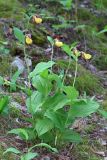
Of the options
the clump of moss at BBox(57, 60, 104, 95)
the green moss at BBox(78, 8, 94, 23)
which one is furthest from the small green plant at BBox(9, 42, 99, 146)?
the green moss at BBox(78, 8, 94, 23)

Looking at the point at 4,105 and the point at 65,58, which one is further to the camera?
the point at 65,58

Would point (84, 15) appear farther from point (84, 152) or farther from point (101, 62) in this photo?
point (84, 152)

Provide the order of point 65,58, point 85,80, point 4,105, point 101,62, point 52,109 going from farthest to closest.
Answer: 1. point 101,62
2. point 65,58
3. point 85,80
4. point 4,105
5. point 52,109

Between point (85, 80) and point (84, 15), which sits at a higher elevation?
point (84, 15)

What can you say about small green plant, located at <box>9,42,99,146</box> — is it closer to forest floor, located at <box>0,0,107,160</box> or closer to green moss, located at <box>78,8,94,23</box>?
forest floor, located at <box>0,0,107,160</box>

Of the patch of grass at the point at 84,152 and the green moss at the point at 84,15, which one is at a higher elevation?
the green moss at the point at 84,15

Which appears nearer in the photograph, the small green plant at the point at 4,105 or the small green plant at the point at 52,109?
the small green plant at the point at 52,109

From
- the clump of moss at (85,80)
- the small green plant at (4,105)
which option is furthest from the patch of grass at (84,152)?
the clump of moss at (85,80)

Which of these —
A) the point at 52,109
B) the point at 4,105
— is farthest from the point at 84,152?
the point at 4,105

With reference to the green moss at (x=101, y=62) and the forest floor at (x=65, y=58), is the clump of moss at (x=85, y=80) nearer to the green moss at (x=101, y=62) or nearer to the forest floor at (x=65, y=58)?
the forest floor at (x=65, y=58)
